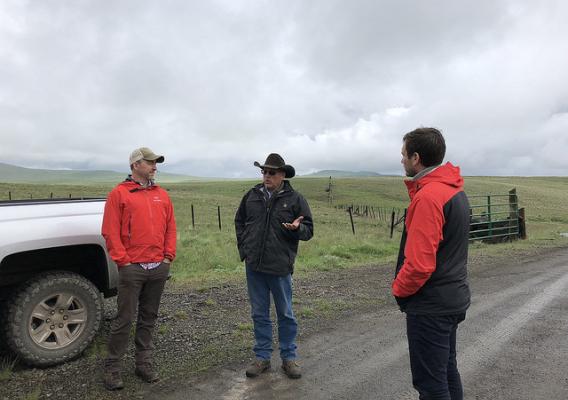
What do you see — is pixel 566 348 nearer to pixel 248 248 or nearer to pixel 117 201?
pixel 248 248

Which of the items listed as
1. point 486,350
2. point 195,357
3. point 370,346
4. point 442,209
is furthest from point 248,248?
point 486,350

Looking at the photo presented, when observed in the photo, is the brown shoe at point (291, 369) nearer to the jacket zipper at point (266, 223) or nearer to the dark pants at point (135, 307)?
the jacket zipper at point (266, 223)

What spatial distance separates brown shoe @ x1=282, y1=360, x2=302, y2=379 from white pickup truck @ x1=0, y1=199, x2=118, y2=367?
1879 millimetres

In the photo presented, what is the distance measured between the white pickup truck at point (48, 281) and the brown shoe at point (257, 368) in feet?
5.17

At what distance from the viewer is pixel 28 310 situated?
3.70m

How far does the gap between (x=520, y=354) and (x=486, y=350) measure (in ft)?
1.05

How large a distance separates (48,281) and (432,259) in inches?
131

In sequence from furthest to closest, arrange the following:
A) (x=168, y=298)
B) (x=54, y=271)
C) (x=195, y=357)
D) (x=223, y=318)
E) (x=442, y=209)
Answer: (x=168, y=298)
(x=223, y=318)
(x=195, y=357)
(x=54, y=271)
(x=442, y=209)

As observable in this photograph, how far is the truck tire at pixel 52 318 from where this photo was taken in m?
3.67

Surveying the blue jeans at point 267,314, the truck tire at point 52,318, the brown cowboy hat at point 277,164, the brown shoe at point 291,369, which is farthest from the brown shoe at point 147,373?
the brown cowboy hat at point 277,164

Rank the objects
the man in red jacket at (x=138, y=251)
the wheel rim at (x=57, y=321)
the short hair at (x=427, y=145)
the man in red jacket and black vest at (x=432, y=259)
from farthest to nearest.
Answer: the wheel rim at (x=57, y=321) < the man in red jacket at (x=138, y=251) < the short hair at (x=427, y=145) < the man in red jacket and black vest at (x=432, y=259)

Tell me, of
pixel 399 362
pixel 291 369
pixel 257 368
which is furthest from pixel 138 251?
pixel 399 362

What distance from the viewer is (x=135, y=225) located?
372 cm

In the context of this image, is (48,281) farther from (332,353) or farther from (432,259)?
(432,259)
